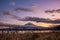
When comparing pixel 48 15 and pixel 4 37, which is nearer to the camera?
pixel 4 37

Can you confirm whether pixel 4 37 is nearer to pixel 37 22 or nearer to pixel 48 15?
pixel 37 22

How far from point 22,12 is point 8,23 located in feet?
1.22

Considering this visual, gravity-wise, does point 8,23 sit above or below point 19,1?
below

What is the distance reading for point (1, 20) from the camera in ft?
10.2

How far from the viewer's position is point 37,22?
3.23m

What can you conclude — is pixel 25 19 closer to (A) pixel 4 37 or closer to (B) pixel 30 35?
(B) pixel 30 35

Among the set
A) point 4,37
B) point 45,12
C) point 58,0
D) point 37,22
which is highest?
point 58,0

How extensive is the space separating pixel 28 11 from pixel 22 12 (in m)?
0.13

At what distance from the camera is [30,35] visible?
3.13 metres

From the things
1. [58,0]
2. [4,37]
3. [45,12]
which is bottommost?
[4,37]

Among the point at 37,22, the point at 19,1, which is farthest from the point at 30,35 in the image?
the point at 19,1

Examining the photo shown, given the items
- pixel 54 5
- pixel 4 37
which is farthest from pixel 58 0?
pixel 4 37

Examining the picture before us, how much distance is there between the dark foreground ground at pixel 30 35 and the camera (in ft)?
10.0

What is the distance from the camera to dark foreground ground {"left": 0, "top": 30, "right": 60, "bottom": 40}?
3048mm
